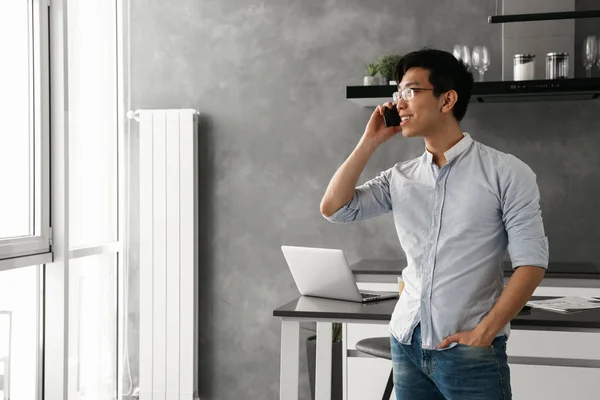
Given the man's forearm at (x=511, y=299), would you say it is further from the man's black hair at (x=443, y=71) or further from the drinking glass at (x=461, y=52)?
the drinking glass at (x=461, y=52)

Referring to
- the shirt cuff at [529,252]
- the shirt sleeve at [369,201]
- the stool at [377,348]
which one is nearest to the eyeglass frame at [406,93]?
the shirt sleeve at [369,201]

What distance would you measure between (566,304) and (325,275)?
84cm

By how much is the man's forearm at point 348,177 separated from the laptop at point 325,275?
1.37ft

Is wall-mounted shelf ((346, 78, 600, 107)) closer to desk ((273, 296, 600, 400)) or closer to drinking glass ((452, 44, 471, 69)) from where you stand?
drinking glass ((452, 44, 471, 69))

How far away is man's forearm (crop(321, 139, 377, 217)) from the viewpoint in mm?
2266

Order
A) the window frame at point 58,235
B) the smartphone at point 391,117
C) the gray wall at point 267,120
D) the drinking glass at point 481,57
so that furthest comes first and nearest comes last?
the gray wall at point 267,120
the drinking glass at point 481,57
the window frame at point 58,235
the smartphone at point 391,117

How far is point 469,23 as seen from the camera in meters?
4.39

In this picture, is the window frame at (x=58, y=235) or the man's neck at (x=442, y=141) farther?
the window frame at (x=58, y=235)

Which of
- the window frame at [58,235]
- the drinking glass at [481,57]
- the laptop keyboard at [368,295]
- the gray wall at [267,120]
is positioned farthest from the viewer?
the gray wall at [267,120]

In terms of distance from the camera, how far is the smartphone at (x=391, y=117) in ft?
7.33

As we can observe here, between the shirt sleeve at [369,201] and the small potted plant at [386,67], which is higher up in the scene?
the small potted plant at [386,67]

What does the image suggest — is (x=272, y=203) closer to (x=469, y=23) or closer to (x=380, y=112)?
(x=469, y=23)

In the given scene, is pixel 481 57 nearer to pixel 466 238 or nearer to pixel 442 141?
pixel 442 141

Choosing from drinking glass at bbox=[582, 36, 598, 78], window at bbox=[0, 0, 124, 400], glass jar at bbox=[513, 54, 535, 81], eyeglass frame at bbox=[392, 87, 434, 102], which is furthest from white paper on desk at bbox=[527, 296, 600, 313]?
window at bbox=[0, 0, 124, 400]
